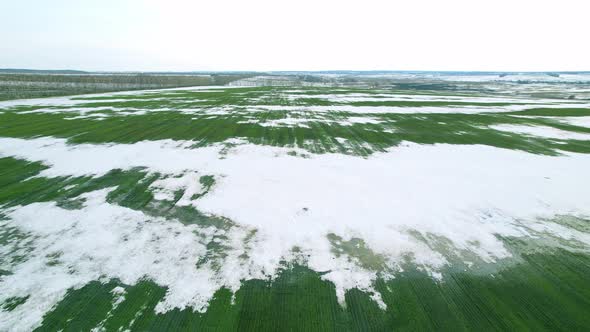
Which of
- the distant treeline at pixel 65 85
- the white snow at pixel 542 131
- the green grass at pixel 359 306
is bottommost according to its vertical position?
the green grass at pixel 359 306

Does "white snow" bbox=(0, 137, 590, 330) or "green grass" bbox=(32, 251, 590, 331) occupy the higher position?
"white snow" bbox=(0, 137, 590, 330)

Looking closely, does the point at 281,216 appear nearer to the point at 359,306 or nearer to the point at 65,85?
the point at 359,306

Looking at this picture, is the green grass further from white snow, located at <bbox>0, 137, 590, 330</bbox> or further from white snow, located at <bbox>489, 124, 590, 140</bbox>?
white snow, located at <bbox>489, 124, 590, 140</bbox>

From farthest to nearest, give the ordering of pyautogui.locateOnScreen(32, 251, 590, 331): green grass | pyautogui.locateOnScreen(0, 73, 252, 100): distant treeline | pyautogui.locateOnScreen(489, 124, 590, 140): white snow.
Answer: pyautogui.locateOnScreen(0, 73, 252, 100): distant treeline → pyautogui.locateOnScreen(489, 124, 590, 140): white snow → pyautogui.locateOnScreen(32, 251, 590, 331): green grass

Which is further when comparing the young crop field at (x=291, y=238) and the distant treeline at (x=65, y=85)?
the distant treeline at (x=65, y=85)

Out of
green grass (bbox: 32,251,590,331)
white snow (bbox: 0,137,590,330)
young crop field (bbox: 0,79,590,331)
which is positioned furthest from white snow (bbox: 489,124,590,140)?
green grass (bbox: 32,251,590,331)

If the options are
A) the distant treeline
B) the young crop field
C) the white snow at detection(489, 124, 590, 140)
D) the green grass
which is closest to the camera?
the green grass

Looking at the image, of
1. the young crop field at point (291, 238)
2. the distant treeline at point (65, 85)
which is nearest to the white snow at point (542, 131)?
the young crop field at point (291, 238)

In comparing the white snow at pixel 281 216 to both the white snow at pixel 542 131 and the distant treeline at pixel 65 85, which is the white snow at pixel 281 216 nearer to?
the white snow at pixel 542 131

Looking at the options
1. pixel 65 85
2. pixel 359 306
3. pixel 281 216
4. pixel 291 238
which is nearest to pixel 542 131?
pixel 281 216

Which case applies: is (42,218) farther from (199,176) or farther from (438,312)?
(438,312)
